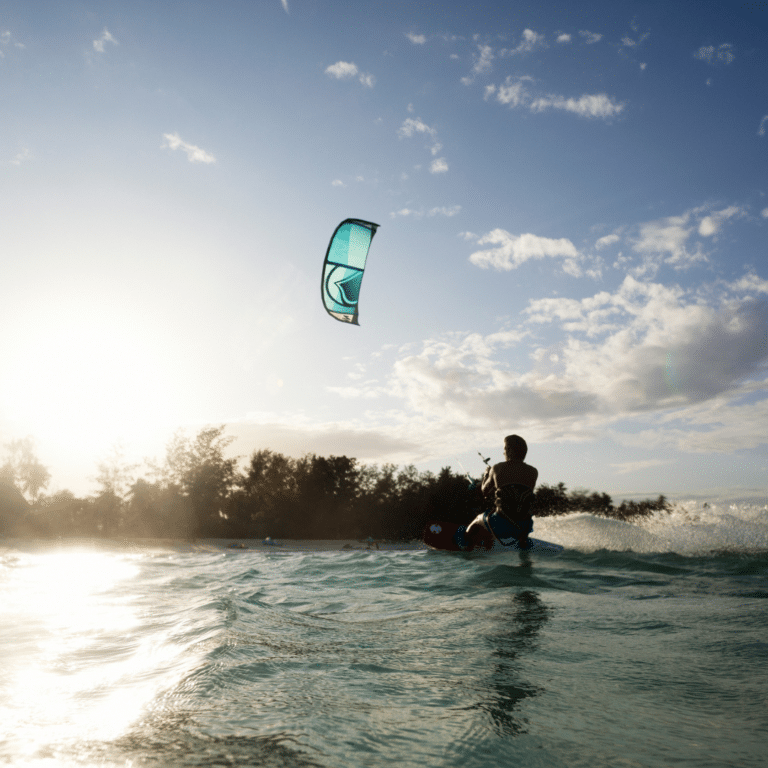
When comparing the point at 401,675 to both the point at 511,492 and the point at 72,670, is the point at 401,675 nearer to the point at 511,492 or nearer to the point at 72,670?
the point at 72,670

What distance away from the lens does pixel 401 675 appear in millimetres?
3076

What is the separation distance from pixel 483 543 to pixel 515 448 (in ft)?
7.71

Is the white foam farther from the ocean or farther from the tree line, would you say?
the tree line

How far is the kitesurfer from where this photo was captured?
30.8ft

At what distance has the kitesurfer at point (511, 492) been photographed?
938 cm

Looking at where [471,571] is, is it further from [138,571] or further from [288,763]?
[138,571]

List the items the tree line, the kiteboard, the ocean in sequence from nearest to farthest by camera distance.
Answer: the ocean
the kiteboard
the tree line

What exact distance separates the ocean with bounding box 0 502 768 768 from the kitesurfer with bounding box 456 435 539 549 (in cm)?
224

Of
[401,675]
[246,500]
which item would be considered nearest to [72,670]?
[401,675]

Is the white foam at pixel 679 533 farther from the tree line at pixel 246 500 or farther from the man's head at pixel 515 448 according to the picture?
the tree line at pixel 246 500

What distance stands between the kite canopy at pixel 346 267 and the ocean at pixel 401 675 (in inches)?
222

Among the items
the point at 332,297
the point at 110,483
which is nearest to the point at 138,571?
the point at 332,297

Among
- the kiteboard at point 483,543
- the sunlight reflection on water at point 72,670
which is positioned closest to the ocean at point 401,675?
the sunlight reflection on water at point 72,670

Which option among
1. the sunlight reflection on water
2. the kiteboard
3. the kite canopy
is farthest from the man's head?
the sunlight reflection on water
